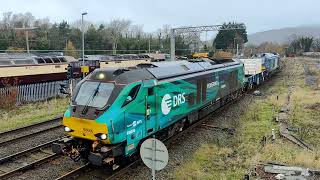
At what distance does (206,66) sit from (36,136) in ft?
32.4

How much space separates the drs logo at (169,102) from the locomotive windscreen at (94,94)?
8.71 ft

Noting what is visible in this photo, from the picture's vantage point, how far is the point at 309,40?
14138 cm

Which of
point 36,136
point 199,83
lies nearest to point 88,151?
point 36,136

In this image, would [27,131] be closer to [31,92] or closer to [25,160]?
[25,160]

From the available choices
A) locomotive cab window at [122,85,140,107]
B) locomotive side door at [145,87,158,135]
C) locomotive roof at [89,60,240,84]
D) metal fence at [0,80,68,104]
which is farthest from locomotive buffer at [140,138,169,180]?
metal fence at [0,80,68,104]

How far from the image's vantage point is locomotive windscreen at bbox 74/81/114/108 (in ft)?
38.9

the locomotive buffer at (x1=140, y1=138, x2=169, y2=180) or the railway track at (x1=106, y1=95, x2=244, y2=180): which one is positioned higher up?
the locomotive buffer at (x1=140, y1=138, x2=169, y2=180)

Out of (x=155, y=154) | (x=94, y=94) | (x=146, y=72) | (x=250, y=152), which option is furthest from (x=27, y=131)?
(x=155, y=154)

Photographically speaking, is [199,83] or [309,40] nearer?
[199,83]

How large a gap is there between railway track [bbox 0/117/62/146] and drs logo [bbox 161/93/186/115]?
743 centimetres

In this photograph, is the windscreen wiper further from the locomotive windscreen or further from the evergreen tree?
the evergreen tree

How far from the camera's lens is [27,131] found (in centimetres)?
1845

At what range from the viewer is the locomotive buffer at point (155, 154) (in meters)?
8.16

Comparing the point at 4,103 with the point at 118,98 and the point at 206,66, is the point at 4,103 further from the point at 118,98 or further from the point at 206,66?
the point at 118,98
